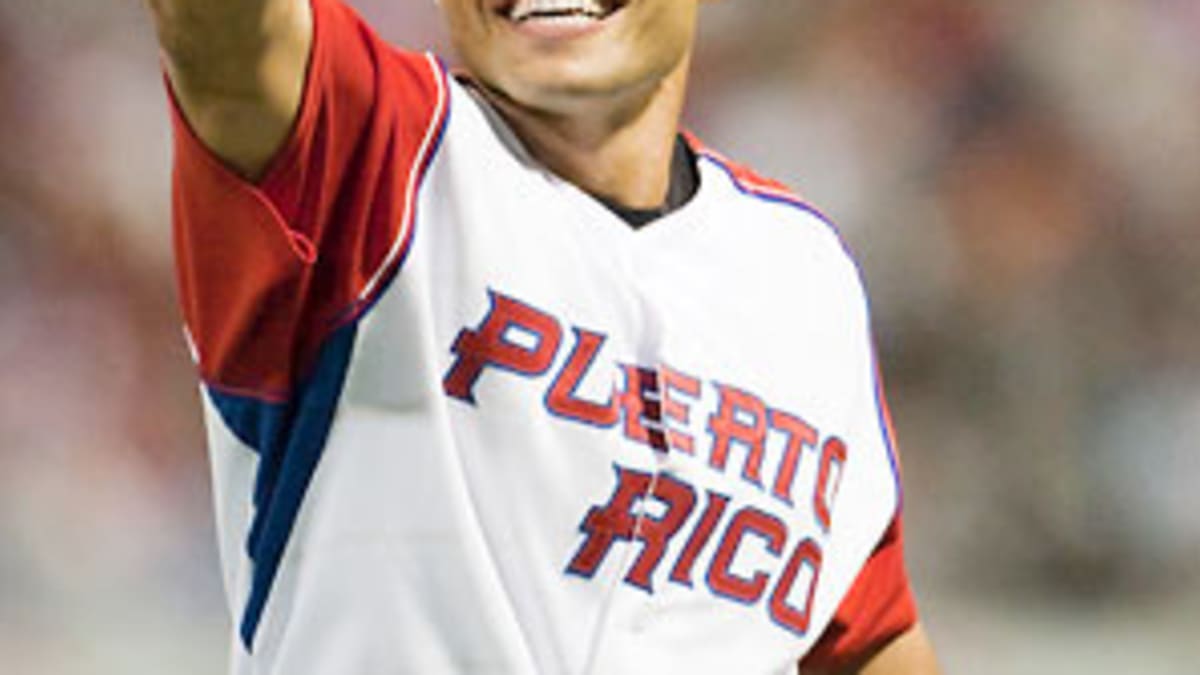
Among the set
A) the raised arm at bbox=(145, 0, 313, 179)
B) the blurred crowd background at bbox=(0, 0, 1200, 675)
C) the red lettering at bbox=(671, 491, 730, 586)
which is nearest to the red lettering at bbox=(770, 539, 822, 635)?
the red lettering at bbox=(671, 491, 730, 586)

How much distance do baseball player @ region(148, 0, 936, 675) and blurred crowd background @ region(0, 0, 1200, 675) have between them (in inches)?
85.4

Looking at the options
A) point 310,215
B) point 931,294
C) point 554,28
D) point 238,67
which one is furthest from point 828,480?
point 931,294

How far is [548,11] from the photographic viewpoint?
1.47m

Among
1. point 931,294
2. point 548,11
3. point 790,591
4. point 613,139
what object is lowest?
point 931,294

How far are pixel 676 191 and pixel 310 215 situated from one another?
48cm

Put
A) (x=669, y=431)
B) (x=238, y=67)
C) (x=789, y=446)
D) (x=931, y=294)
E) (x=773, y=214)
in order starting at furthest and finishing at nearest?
(x=931, y=294), (x=773, y=214), (x=789, y=446), (x=669, y=431), (x=238, y=67)

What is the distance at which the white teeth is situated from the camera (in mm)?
1465

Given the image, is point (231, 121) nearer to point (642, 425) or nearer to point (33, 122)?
point (642, 425)

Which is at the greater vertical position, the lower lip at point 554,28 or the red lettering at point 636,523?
the lower lip at point 554,28

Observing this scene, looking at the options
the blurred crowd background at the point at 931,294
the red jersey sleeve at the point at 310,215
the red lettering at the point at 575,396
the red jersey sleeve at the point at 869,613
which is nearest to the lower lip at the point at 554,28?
the red jersey sleeve at the point at 310,215

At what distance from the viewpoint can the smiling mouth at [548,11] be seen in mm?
1465

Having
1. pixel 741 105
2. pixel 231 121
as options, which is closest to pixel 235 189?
pixel 231 121

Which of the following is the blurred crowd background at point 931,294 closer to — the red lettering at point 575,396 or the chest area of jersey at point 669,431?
the chest area of jersey at point 669,431

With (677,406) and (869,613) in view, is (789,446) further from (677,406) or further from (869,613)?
(869,613)
